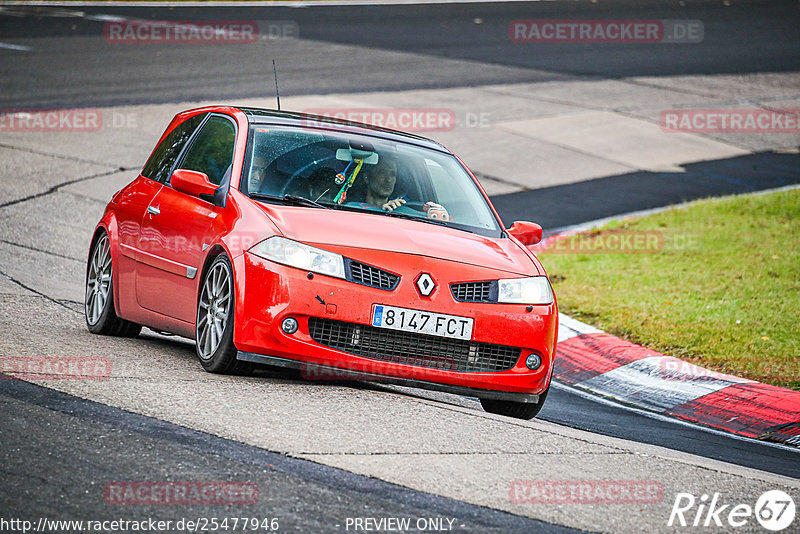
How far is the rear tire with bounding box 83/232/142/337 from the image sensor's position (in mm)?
7680

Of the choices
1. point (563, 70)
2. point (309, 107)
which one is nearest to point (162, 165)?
point (309, 107)

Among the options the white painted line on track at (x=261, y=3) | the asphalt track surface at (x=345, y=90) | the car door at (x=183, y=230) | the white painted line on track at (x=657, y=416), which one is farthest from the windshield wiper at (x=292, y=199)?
the white painted line on track at (x=261, y=3)

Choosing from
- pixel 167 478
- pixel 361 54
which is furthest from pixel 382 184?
pixel 361 54

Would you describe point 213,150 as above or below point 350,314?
above

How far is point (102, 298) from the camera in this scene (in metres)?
7.82

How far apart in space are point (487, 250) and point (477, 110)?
13.8m

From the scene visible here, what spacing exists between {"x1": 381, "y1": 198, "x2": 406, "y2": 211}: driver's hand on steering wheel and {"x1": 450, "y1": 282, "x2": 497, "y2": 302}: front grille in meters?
0.94

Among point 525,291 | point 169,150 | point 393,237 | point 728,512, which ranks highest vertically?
point 169,150

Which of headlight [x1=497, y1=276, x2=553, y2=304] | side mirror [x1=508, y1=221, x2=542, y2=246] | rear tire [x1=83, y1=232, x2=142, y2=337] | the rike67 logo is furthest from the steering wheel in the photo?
the rike67 logo

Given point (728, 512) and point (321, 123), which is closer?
point (728, 512)

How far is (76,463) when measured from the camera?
14.9 ft

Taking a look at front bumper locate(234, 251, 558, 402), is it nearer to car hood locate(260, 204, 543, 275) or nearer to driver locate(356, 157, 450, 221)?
car hood locate(260, 204, 543, 275)

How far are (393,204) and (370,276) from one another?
105 cm

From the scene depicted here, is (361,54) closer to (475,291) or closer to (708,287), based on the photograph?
(708,287)
